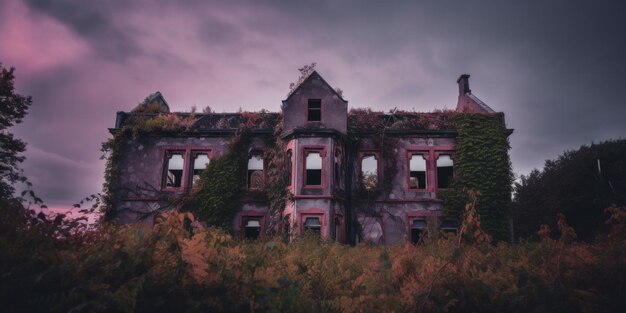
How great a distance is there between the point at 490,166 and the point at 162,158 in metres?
17.8

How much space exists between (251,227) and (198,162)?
4824 millimetres

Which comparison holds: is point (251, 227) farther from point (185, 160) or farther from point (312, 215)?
point (185, 160)

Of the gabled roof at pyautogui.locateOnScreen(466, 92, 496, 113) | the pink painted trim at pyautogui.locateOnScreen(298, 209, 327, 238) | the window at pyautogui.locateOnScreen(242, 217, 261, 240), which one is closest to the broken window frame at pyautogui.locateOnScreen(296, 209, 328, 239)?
the pink painted trim at pyautogui.locateOnScreen(298, 209, 327, 238)

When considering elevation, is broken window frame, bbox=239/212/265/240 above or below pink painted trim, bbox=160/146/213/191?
below

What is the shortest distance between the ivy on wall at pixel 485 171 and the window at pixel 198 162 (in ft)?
43.1

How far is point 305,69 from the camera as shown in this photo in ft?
72.6

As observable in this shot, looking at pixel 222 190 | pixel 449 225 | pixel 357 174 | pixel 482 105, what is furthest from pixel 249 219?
pixel 482 105

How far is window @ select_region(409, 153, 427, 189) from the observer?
2069 cm

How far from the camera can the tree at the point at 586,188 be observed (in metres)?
31.6

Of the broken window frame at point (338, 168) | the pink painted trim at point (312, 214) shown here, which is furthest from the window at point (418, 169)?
the pink painted trim at point (312, 214)

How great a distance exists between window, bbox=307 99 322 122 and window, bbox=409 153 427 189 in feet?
18.7

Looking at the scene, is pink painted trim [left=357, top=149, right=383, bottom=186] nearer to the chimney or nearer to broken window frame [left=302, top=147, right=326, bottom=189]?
broken window frame [left=302, top=147, right=326, bottom=189]

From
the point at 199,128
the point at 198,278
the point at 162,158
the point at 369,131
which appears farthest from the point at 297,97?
the point at 198,278

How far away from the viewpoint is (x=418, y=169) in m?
20.7
